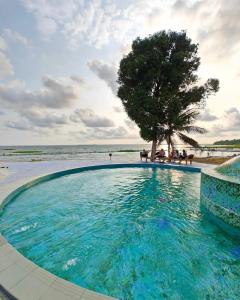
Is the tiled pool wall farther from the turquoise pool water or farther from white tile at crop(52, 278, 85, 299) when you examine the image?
white tile at crop(52, 278, 85, 299)

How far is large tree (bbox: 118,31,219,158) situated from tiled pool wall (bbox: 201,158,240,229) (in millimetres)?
13155

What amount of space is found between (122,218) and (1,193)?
18.5 feet

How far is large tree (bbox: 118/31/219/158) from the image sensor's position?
18906mm

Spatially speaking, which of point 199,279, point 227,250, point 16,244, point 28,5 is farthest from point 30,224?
point 28,5

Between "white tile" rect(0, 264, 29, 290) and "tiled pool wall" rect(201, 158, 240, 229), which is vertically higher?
"tiled pool wall" rect(201, 158, 240, 229)

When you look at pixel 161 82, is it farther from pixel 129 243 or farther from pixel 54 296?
pixel 54 296

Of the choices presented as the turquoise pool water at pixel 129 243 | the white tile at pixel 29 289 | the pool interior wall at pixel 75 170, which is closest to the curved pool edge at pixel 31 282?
the white tile at pixel 29 289

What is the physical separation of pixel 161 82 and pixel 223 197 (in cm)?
1726

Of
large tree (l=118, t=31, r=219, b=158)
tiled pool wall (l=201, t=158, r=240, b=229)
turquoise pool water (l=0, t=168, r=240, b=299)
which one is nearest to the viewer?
turquoise pool water (l=0, t=168, r=240, b=299)

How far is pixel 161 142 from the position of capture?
20625 millimetres

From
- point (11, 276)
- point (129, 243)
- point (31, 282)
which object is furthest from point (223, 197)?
point (11, 276)

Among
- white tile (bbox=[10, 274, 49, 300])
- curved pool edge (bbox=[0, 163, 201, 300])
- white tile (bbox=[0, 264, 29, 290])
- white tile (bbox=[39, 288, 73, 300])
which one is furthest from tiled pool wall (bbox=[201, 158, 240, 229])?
white tile (bbox=[0, 264, 29, 290])

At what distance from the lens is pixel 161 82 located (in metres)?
20.3

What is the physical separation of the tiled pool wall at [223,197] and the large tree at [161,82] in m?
13.2
